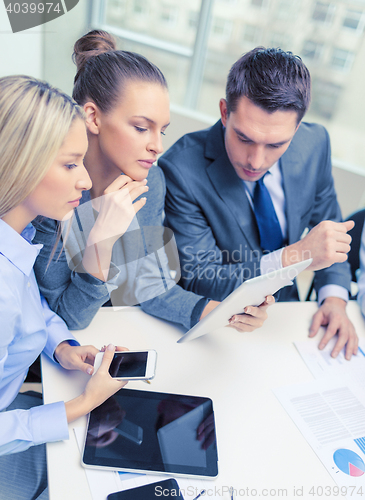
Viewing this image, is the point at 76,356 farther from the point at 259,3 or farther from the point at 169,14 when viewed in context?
the point at 169,14

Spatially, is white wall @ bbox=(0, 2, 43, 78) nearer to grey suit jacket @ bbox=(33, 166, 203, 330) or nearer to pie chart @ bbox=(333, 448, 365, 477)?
grey suit jacket @ bbox=(33, 166, 203, 330)

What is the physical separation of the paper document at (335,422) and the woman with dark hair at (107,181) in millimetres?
238

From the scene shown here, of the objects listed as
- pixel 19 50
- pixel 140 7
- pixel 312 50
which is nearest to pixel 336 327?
pixel 19 50

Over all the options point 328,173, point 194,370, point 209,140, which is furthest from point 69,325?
point 328,173

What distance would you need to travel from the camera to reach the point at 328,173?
71.2 inches

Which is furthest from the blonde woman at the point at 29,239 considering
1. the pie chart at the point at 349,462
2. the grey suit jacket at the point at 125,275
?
the pie chart at the point at 349,462

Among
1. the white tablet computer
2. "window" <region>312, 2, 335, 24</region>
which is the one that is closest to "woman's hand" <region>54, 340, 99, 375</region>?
the white tablet computer

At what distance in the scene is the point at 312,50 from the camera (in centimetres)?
359

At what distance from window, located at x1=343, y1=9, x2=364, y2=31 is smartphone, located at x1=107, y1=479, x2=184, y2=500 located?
12.4 ft

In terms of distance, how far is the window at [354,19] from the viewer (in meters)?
3.28

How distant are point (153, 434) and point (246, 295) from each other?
39 cm

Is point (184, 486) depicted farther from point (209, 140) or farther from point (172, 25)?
point (172, 25)

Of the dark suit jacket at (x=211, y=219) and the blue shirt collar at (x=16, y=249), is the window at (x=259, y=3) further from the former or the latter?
the blue shirt collar at (x=16, y=249)

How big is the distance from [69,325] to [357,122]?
11.5 ft
